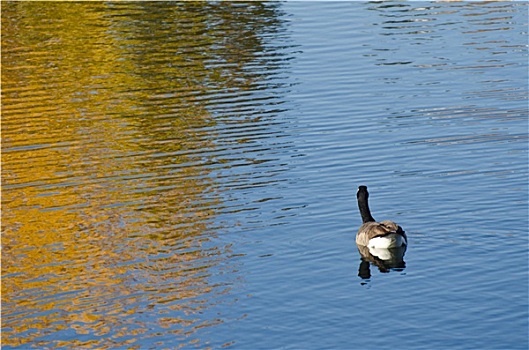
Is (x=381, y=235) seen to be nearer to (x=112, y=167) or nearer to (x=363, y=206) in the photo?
(x=363, y=206)

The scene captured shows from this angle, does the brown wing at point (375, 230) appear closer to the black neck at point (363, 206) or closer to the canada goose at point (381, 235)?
the canada goose at point (381, 235)

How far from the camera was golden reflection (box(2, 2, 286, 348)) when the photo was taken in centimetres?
1758

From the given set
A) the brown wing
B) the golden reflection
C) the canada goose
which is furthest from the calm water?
the brown wing

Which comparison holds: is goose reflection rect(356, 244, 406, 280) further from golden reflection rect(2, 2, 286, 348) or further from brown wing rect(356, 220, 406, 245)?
golden reflection rect(2, 2, 286, 348)

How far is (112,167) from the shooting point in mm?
25594

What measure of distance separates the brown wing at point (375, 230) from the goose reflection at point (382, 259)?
15cm

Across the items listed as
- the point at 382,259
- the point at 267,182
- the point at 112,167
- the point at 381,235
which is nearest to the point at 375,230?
the point at 381,235

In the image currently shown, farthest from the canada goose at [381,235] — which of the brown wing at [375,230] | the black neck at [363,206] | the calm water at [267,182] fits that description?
the black neck at [363,206]

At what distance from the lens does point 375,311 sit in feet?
54.6

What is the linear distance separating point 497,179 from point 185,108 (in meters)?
10.8

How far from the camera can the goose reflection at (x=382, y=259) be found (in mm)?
18859

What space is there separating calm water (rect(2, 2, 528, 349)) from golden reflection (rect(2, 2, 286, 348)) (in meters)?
0.07

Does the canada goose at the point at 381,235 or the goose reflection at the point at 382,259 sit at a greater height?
the canada goose at the point at 381,235

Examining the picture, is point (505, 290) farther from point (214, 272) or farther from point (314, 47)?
point (314, 47)
